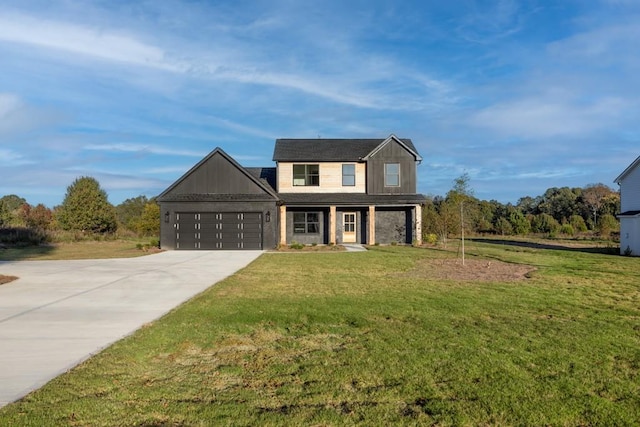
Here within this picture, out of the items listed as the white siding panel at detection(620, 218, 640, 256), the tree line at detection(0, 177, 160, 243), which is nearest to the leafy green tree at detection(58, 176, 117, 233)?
the tree line at detection(0, 177, 160, 243)

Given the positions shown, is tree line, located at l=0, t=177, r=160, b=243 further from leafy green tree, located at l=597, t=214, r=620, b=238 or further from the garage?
leafy green tree, located at l=597, t=214, r=620, b=238

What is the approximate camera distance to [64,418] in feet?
11.9

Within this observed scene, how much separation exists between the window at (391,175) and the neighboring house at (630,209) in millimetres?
11825

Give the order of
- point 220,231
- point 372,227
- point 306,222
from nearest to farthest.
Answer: point 220,231 → point 372,227 → point 306,222

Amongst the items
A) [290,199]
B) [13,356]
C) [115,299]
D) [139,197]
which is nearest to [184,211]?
[290,199]

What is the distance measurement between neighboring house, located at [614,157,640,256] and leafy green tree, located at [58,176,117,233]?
122 ft

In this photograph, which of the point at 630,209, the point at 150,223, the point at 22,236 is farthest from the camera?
the point at 150,223

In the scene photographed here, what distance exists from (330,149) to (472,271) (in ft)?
53.1

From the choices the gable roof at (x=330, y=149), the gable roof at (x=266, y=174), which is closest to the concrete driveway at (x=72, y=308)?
the gable roof at (x=330, y=149)

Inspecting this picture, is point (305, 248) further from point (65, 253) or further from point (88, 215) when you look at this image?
point (88, 215)

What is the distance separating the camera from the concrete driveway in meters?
5.06

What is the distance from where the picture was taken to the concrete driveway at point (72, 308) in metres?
5.06

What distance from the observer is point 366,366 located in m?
4.93

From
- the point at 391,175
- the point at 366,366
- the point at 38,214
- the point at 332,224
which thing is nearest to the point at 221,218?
the point at 332,224
